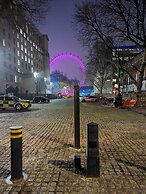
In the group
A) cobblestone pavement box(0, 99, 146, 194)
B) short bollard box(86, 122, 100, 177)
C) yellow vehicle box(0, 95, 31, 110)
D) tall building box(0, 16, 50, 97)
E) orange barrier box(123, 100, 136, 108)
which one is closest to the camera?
cobblestone pavement box(0, 99, 146, 194)

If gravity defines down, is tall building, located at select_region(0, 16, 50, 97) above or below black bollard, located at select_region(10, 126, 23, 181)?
above

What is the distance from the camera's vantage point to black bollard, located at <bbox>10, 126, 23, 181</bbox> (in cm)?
350

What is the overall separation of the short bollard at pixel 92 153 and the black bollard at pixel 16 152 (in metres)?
1.37

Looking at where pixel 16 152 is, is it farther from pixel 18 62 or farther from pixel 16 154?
pixel 18 62

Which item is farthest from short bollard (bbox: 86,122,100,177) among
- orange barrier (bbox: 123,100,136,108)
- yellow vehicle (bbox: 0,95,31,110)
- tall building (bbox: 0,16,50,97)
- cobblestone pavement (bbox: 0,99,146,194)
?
tall building (bbox: 0,16,50,97)

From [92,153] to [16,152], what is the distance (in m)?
1.50

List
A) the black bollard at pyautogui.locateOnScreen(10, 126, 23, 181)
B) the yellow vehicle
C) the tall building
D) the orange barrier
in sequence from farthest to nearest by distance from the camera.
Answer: the tall building < the orange barrier < the yellow vehicle < the black bollard at pyautogui.locateOnScreen(10, 126, 23, 181)

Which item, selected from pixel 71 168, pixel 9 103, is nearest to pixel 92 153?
pixel 71 168

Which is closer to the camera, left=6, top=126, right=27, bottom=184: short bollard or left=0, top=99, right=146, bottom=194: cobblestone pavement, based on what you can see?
left=0, top=99, right=146, bottom=194: cobblestone pavement

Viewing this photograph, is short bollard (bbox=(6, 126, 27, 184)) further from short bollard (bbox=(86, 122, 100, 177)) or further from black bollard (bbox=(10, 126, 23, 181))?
short bollard (bbox=(86, 122, 100, 177))

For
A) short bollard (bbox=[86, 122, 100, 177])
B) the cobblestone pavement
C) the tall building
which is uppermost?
the tall building

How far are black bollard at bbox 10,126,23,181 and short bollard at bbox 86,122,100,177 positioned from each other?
4.48 feet

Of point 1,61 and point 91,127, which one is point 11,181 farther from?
point 1,61

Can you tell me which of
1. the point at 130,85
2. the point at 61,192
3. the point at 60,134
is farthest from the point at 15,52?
the point at 61,192
